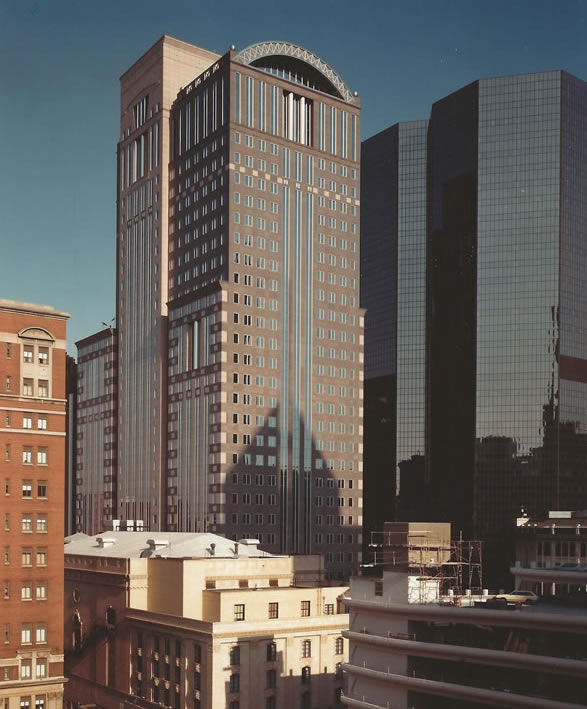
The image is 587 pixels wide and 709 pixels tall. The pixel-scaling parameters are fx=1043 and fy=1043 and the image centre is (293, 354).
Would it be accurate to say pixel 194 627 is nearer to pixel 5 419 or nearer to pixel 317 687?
pixel 317 687

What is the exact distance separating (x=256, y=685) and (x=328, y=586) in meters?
24.0

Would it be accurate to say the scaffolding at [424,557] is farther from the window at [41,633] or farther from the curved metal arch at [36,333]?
the curved metal arch at [36,333]

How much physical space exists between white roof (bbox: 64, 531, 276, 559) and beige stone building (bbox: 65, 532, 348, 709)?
32 centimetres

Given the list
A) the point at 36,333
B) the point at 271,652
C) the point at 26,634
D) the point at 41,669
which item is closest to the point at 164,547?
the point at 26,634

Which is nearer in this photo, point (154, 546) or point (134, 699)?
point (134, 699)

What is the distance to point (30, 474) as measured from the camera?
139 metres

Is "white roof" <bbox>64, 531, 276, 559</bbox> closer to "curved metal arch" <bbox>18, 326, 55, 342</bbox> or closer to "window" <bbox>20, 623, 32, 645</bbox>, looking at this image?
"window" <bbox>20, 623, 32, 645</bbox>

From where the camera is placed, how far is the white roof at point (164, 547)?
158 meters

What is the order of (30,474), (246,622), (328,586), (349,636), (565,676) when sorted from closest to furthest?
(565,676) → (349,636) → (246,622) → (30,474) → (328,586)

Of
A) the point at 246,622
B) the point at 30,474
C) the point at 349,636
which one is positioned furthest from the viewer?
the point at 30,474

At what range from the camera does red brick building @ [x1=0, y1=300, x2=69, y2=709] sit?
439 ft

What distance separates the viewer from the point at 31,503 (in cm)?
13850

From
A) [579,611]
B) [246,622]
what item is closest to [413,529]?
[579,611]

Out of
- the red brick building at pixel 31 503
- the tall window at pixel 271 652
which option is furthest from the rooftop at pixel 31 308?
the tall window at pixel 271 652
